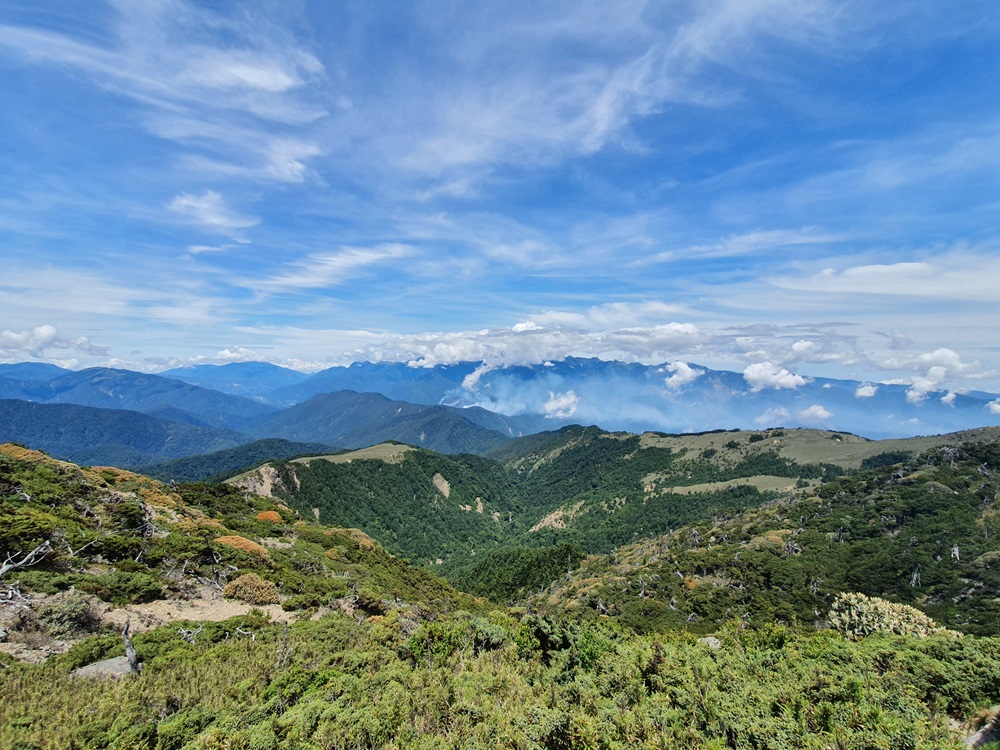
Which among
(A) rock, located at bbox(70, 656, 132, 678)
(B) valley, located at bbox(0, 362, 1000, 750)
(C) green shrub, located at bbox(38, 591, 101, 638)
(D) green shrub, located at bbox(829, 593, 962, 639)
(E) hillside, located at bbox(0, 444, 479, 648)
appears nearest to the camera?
(B) valley, located at bbox(0, 362, 1000, 750)

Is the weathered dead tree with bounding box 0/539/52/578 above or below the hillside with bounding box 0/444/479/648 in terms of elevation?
above

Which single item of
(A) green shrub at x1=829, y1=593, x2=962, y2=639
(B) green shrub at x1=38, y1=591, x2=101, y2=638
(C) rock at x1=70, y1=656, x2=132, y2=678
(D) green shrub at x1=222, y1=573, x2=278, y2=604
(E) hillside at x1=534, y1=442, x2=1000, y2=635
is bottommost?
(E) hillside at x1=534, y1=442, x2=1000, y2=635

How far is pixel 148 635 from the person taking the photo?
2594 cm

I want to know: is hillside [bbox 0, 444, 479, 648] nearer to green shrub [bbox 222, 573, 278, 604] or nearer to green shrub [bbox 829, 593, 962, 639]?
Result: green shrub [bbox 222, 573, 278, 604]

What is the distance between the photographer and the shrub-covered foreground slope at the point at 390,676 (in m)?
16.7

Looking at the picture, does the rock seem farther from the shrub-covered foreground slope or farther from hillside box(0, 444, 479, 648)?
hillside box(0, 444, 479, 648)

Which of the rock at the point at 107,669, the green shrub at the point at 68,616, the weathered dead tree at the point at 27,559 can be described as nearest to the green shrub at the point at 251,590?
the green shrub at the point at 68,616

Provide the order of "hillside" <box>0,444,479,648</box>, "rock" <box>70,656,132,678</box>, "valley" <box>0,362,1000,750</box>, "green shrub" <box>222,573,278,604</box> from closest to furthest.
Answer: "valley" <box>0,362,1000,750</box>, "rock" <box>70,656,132,678</box>, "hillside" <box>0,444,479,648</box>, "green shrub" <box>222,573,278,604</box>

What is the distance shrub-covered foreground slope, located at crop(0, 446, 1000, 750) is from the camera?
1669 centimetres

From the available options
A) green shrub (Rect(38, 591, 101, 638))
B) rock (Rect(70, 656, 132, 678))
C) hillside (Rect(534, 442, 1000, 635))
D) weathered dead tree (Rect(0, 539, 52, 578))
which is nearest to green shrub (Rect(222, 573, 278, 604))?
green shrub (Rect(38, 591, 101, 638))

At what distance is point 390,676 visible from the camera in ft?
75.5

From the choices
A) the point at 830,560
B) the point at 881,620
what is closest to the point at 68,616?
the point at 881,620

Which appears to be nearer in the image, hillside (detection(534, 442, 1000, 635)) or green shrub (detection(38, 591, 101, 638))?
green shrub (detection(38, 591, 101, 638))

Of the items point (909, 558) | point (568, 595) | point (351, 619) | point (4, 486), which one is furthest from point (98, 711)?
point (909, 558)
